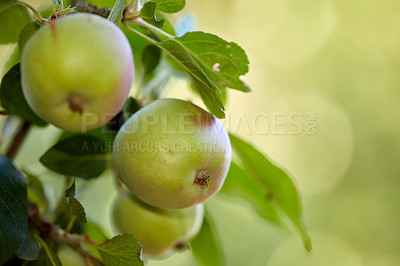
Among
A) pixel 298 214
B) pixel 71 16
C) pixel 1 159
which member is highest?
pixel 71 16

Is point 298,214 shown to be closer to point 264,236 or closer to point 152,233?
point 152,233

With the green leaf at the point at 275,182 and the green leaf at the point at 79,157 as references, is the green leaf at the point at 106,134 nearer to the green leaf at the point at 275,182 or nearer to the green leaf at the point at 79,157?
the green leaf at the point at 79,157

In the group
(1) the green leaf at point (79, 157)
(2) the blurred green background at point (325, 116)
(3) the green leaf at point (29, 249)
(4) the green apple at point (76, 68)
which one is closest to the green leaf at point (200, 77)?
(4) the green apple at point (76, 68)

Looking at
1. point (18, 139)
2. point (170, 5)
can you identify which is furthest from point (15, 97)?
point (170, 5)

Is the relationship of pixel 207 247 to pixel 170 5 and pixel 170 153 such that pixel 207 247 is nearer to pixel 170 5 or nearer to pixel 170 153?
pixel 170 153

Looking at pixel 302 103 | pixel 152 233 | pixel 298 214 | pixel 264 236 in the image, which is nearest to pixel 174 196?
pixel 152 233

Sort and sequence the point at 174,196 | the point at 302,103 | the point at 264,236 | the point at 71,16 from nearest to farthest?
the point at 71,16 → the point at 174,196 → the point at 264,236 → the point at 302,103
